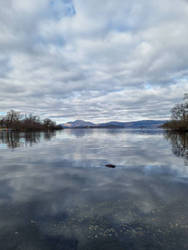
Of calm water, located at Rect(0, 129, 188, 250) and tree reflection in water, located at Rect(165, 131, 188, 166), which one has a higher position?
calm water, located at Rect(0, 129, 188, 250)

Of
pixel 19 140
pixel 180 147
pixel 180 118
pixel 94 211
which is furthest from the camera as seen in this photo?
pixel 180 118

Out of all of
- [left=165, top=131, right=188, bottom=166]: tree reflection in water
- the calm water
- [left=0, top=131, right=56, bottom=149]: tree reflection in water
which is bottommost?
[left=165, top=131, right=188, bottom=166]: tree reflection in water

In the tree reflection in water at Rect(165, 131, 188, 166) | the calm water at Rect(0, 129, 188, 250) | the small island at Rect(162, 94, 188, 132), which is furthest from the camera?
the small island at Rect(162, 94, 188, 132)

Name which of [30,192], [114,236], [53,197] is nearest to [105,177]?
[53,197]

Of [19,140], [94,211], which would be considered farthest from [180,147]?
[19,140]

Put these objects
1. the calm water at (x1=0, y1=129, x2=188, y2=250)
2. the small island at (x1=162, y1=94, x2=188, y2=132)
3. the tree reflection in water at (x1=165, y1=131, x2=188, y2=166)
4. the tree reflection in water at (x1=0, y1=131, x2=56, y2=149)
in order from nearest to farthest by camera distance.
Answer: the calm water at (x1=0, y1=129, x2=188, y2=250) → the tree reflection in water at (x1=165, y1=131, x2=188, y2=166) → the tree reflection in water at (x1=0, y1=131, x2=56, y2=149) → the small island at (x1=162, y1=94, x2=188, y2=132)

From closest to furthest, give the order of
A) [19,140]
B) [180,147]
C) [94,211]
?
[94,211] < [180,147] < [19,140]

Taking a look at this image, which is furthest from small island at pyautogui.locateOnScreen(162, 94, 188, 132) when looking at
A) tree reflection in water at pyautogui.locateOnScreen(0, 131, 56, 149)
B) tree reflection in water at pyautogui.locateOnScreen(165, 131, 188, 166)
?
tree reflection in water at pyautogui.locateOnScreen(0, 131, 56, 149)

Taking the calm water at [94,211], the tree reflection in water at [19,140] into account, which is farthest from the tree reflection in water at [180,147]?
the tree reflection in water at [19,140]

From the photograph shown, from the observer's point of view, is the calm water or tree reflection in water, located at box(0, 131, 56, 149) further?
tree reflection in water, located at box(0, 131, 56, 149)

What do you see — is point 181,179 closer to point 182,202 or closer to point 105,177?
point 182,202

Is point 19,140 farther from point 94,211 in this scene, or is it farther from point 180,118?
point 180,118

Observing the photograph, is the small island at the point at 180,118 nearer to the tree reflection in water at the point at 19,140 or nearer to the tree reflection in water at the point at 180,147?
the tree reflection in water at the point at 180,147

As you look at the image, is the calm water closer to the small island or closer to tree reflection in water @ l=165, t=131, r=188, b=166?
tree reflection in water @ l=165, t=131, r=188, b=166
